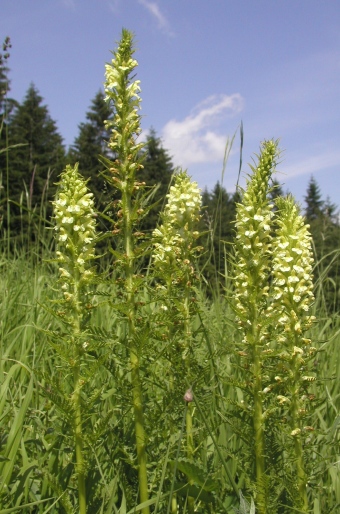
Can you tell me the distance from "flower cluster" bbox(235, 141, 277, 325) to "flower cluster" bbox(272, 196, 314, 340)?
0.07 metres

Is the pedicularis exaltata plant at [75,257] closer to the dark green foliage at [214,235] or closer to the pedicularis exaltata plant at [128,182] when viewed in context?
the pedicularis exaltata plant at [128,182]

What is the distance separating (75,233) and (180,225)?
709 mm

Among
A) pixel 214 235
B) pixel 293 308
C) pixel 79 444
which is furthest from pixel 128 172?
pixel 214 235

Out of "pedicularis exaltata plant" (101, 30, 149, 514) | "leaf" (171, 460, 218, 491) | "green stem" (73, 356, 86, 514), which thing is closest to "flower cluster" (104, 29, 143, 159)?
"pedicularis exaltata plant" (101, 30, 149, 514)

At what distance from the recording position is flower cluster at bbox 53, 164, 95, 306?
7.04 feet

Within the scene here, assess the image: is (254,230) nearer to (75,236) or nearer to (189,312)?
(189,312)

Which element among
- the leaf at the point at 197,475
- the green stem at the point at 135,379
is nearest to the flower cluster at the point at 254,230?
the green stem at the point at 135,379

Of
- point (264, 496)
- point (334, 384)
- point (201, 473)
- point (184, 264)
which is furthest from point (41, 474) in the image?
point (334, 384)

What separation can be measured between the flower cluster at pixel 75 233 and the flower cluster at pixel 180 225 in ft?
1.72

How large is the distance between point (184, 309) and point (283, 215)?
69cm

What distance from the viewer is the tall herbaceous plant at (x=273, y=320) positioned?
2.22 m

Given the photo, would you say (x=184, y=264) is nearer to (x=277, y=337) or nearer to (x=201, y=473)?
(x=277, y=337)

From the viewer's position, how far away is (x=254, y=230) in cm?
235

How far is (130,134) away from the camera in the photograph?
224 cm
